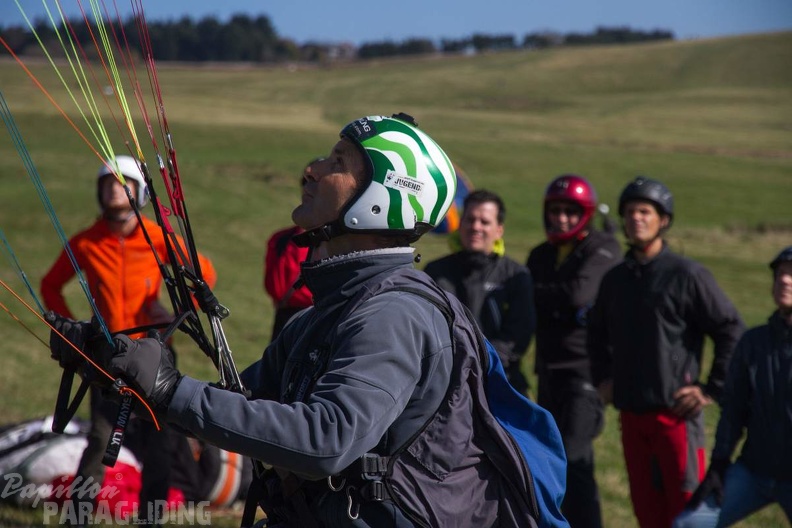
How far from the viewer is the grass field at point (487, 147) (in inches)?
741

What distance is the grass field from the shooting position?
1881 centimetres

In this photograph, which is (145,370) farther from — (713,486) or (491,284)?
(491,284)

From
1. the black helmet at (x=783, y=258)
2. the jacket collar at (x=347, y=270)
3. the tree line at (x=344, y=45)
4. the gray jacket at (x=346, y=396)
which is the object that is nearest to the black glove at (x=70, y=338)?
the gray jacket at (x=346, y=396)

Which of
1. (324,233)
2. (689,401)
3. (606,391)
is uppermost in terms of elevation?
(324,233)

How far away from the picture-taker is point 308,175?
317 centimetres

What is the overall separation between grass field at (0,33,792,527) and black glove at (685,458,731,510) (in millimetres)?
2124

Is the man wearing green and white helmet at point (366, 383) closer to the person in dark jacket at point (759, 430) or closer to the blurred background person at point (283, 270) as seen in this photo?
Result: the person in dark jacket at point (759, 430)

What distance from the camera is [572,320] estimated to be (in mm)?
6805

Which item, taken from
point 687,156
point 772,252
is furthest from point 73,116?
point 687,156

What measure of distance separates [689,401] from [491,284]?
58.8 inches

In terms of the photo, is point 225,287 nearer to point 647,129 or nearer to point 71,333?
point 71,333

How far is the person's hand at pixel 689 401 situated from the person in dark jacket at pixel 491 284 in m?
1.05

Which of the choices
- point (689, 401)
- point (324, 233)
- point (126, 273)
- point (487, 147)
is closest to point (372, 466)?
point (324, 233)

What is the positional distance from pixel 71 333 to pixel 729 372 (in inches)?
153
